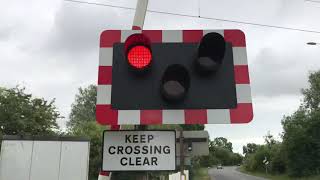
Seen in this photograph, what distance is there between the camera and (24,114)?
3397 centimetres

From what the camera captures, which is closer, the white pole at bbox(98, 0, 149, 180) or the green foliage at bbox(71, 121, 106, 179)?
the white pole at bbox(98, 0, 149, 180)

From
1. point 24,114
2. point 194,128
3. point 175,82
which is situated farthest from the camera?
point 24,114

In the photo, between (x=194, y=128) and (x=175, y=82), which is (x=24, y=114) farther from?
(x=175, y=82)

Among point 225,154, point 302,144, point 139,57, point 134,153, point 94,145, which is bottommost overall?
point 134,153

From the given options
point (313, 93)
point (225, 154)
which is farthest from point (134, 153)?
point (225, 154)

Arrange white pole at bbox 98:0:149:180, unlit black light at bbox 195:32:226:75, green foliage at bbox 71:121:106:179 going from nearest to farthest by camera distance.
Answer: unlit black light at bbox 195:32:226:75, white pole at bbox 98:0:149:180, green foliage at bbox 71:121:106:179

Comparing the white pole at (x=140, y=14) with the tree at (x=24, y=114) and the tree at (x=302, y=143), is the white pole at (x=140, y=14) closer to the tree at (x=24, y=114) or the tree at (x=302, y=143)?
the tree at (x=24, y=114)

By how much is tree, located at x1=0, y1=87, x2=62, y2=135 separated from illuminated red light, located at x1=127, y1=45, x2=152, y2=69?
1208 inches

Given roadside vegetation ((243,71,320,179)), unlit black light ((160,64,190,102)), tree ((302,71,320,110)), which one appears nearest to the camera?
unlit black light ((160,64,190,102))

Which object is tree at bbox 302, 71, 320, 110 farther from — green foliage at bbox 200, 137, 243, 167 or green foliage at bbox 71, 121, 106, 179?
green foliage at bbox 200, 137, 243, 167

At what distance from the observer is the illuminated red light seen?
3.41m

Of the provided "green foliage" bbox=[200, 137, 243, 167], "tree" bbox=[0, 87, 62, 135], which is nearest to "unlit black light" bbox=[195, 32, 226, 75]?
"tree" bbox=[0, 87, 62, 135]

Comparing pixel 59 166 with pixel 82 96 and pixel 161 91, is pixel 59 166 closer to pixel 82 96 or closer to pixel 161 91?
pixel 161 91

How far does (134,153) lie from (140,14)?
1.25 m
